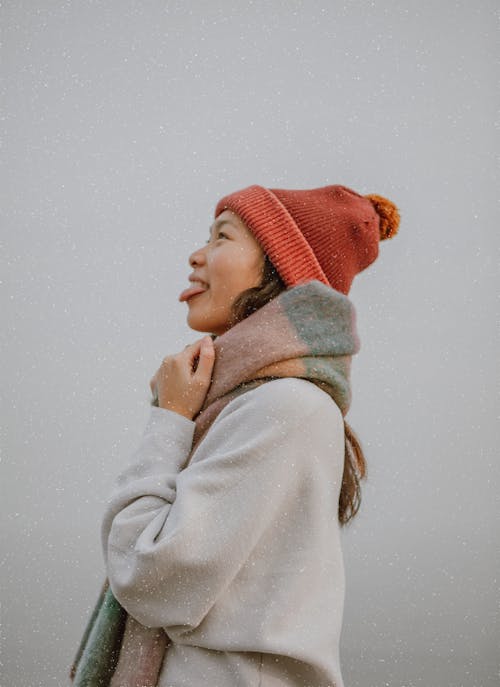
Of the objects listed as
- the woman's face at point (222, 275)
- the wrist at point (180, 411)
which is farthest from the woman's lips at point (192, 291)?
the wrist at point (180, 411)

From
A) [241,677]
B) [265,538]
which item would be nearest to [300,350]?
[265,538]

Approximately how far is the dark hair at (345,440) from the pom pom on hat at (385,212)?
0.74ft

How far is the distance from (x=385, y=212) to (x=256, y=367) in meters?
0.37

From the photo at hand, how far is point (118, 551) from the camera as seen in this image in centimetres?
71

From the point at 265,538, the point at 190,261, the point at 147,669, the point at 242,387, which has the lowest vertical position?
the point at 147,669

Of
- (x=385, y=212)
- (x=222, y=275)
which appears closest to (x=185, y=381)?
(x=222, y=275)

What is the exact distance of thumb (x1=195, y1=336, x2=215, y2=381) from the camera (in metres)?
0.84

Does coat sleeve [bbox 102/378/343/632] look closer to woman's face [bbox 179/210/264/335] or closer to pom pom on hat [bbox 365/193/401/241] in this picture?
woman's face [bbox 179/210/264/335]

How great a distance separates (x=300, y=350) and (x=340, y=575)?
0.24m

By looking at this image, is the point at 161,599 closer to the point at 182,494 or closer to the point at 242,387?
the point at 182,494

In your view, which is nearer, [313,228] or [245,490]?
[245,490]

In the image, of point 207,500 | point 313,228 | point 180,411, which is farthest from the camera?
point 313,228

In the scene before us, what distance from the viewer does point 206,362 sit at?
0.84 meters

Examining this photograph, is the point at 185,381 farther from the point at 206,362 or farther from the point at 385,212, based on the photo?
the point at 385,212
